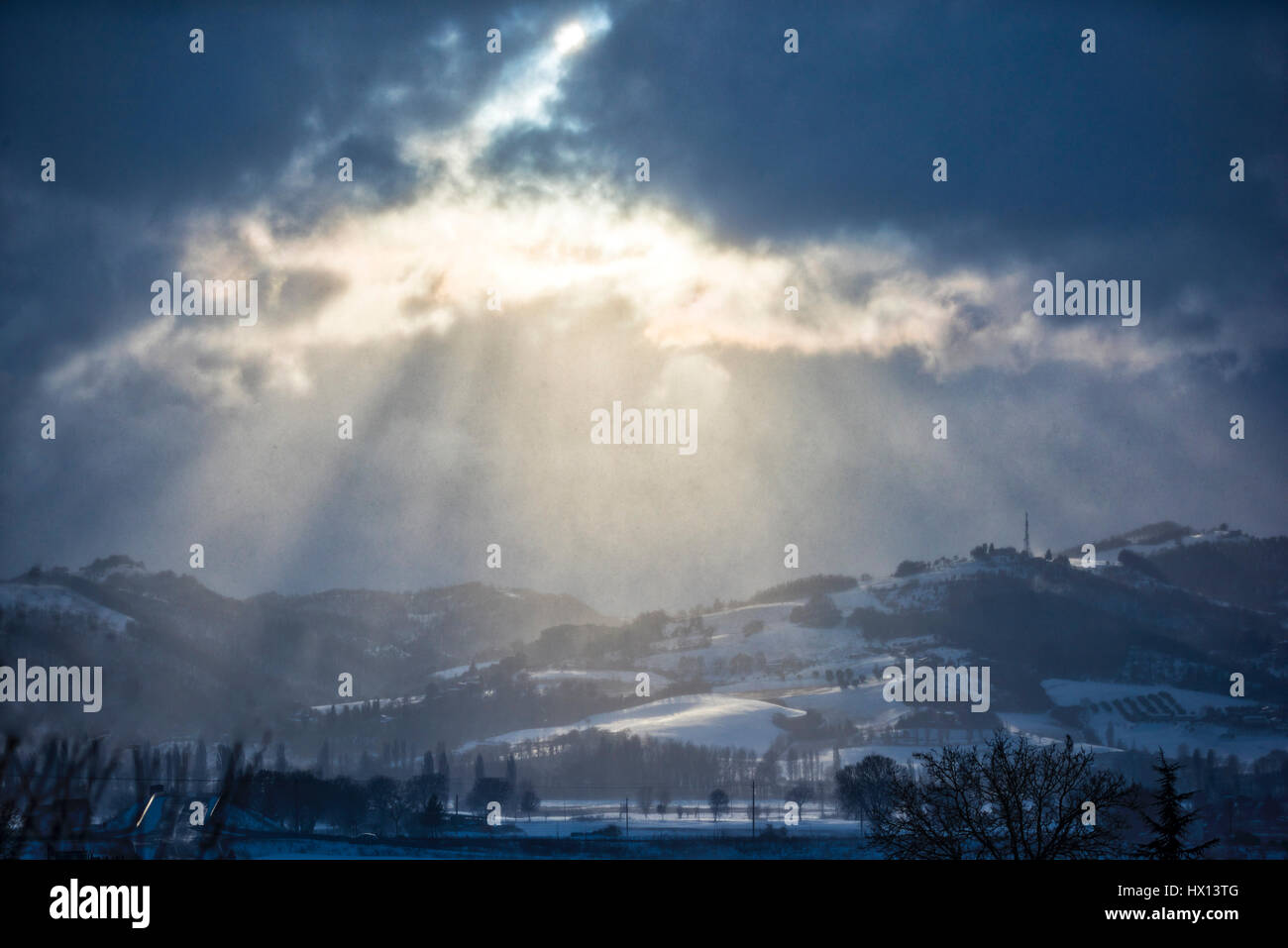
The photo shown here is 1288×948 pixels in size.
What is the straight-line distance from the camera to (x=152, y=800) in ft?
591

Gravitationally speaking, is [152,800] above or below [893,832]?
below
